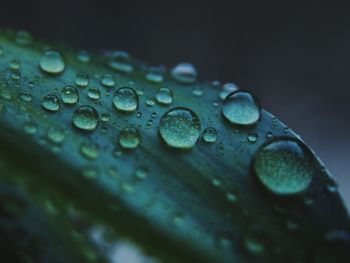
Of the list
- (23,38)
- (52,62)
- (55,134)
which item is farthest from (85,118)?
(23,38)

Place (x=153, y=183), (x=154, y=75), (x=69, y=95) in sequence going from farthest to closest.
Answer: (x=154, y=75) → (x=69, y=95) → (x=153, y=183)

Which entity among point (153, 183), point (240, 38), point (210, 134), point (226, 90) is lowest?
point (153, 183)

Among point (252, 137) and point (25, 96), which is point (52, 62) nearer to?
point (25, 96)

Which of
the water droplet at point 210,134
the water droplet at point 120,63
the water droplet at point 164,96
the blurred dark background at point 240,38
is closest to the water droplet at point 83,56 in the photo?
the water droplet at point 120,63

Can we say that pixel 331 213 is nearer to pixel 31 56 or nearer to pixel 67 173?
Result: pixel 67 173

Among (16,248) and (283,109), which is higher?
(283,109)

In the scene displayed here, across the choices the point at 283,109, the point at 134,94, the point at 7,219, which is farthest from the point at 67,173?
the point at 283,109

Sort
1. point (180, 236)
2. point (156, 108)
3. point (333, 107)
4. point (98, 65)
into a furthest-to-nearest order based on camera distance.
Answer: point (333, 107) < point (98, 65) < point (156, 108) < point (180, 236)
